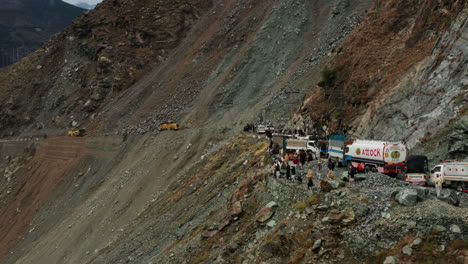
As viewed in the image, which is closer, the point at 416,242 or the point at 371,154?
the point at 416,242

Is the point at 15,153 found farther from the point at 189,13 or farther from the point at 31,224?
the point at 189,13

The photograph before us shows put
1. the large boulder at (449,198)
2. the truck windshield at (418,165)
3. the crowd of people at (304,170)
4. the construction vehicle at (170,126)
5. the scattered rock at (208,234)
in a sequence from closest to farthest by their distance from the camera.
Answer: the large boulder at (449,198) < the crowd of people at (304,170) < the scattered rock at (208,234) < the truck windshield at (418,165) < the construction vehicle at (170,126)

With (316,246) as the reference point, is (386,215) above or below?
above

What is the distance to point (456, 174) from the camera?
1838 centimetres

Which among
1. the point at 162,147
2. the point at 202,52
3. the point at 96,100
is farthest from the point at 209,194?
the point at 96,100

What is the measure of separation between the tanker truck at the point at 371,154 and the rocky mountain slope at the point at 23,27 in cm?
17952

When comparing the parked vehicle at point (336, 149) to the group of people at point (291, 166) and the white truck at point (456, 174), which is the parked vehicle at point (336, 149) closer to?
the group of people at point (291, 166)

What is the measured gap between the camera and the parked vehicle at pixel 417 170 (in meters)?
19.6

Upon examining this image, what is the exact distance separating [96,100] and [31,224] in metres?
25.7

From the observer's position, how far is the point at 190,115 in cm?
4969

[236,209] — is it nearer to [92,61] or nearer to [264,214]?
[264,214]

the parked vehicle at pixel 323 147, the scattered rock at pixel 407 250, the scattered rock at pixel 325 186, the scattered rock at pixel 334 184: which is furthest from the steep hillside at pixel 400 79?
the scattered rock at pixel 407 250

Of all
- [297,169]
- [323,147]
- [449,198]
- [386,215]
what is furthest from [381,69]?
[386,215]

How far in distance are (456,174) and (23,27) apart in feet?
664
